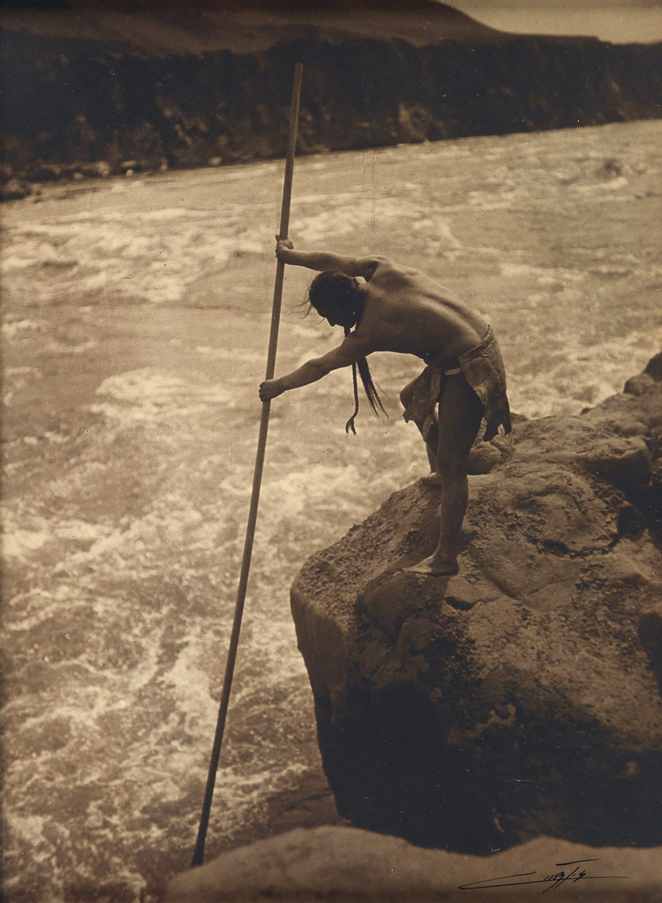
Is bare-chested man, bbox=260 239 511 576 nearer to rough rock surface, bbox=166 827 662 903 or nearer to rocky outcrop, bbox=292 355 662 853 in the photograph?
rocky outcrop, bbox=292 355 662 853

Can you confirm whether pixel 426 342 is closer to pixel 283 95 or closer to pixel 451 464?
pixel 451 464

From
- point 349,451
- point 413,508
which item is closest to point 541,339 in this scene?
point 349,451

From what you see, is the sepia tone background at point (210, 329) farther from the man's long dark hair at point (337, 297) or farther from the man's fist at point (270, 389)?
the man's long dark hair at point (337, 297)

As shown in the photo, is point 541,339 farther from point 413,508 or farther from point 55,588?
point 55,588
